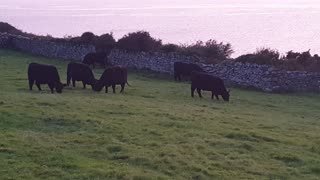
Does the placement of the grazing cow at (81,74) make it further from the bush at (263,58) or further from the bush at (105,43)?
the bush at (105,43)

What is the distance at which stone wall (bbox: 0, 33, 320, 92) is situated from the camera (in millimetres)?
30219

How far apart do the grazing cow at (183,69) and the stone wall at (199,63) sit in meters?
1.25

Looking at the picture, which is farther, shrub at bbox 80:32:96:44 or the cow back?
shrub at bbox 80:32:96:44

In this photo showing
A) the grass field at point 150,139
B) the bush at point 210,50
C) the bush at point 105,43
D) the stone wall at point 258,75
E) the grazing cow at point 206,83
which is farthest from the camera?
the bush at point 105,43

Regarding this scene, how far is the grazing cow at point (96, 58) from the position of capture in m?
36.9

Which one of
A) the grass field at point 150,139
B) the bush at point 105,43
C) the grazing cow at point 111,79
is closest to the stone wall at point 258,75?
the bush at point 105,43

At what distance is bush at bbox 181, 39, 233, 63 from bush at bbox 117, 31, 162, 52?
2.01 metres

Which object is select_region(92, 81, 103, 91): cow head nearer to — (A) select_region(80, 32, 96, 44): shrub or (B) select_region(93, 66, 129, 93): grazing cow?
(B) select_region(93, 66, 129, 93): grazing cow

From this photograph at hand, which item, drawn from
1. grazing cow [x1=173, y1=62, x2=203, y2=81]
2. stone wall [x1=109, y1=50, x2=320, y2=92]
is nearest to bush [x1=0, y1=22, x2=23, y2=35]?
stone wall [x1=109, y1=50, x2=320, y2=92]

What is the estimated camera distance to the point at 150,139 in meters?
13.7

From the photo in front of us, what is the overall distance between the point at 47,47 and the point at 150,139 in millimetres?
32096

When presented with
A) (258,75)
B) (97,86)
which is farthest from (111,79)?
(258,75)

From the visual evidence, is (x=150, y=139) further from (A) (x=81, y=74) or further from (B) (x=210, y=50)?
(B) (x=210, y=50)

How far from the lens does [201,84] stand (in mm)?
25281
